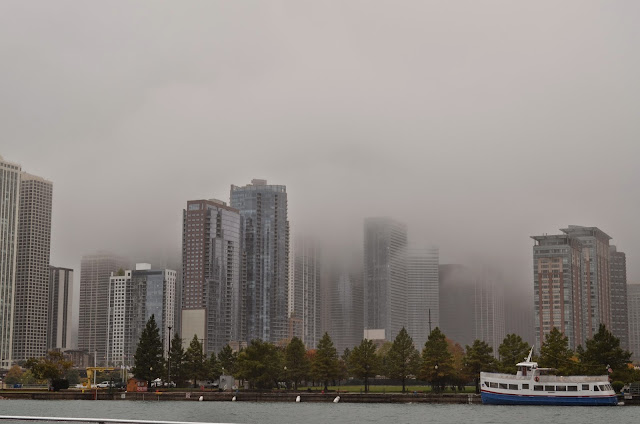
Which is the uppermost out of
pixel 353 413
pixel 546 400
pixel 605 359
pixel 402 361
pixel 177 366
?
pixel 605 359

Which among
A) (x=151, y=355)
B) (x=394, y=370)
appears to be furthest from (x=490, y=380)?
(x=151, y=355)

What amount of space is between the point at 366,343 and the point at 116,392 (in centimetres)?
5126

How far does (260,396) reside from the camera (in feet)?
515

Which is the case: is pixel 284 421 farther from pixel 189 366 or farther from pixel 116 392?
pixel 189 366

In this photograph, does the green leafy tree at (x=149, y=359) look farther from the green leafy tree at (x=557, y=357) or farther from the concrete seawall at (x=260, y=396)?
the green leafy tree at (x=557, y=357)

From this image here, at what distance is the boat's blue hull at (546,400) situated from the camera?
133125 millimetres

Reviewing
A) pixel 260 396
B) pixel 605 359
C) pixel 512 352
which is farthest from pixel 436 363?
pixel 260 396

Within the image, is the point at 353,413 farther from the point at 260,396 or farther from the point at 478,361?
the point at 478,361

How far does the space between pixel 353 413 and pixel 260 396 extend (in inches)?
1687

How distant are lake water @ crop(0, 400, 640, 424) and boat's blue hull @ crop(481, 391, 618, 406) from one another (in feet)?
A: 8.71

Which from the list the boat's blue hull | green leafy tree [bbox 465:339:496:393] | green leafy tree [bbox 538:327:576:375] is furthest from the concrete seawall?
green leafy tree [bbox 538:327:576:375]

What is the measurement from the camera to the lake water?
336 ft

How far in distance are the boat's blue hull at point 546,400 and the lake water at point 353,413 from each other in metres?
2.65

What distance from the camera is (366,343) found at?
176 metres
